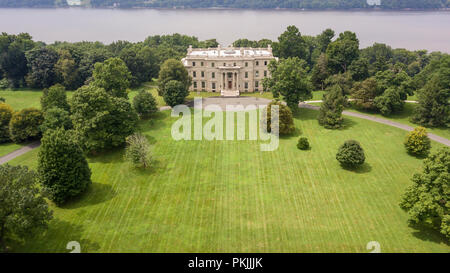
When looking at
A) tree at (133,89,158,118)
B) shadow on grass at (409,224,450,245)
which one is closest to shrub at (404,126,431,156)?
shadow on grass at (409,224,450,245)

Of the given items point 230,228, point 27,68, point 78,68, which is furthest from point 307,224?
point 27,68

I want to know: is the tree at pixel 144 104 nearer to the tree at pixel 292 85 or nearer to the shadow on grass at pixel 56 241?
the tree at pixel 292 85

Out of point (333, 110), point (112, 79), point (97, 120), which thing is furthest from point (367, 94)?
point (97, 120)

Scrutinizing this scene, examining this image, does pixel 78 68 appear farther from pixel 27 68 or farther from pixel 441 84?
pixel 441 84

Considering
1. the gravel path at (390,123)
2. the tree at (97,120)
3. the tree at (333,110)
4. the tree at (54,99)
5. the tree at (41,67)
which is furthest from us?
the tree at (41,67)

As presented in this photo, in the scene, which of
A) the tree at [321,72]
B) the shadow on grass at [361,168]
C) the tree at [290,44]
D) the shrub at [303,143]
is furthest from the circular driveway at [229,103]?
the shadow on grass at [361,168]

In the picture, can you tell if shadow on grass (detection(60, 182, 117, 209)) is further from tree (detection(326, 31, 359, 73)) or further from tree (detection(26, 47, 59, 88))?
tree (detection(326, 31, 359, 73))
